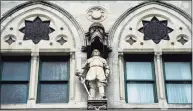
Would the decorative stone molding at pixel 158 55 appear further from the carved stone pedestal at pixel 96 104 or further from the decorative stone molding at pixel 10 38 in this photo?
the decorative stone molding at pixel 10 38

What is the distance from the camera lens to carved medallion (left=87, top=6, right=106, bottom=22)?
655 inches

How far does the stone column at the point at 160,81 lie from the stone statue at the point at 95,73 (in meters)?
1.59

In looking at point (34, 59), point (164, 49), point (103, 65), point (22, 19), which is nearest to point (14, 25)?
point (22, 19)

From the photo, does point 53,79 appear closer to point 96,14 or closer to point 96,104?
point 96,104

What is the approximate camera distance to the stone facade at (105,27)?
602 inches

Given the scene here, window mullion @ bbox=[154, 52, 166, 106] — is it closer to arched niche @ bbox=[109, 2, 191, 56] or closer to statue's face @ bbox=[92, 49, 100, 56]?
arched niche @ bbox=[109, 2, 191, 56]

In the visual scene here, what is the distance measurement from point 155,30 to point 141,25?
1.58 ft

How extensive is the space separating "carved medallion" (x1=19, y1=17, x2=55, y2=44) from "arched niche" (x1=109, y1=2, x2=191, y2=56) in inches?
79.3

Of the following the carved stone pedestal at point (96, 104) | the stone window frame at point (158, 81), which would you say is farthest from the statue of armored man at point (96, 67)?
the stone window frame at point (158, 81)

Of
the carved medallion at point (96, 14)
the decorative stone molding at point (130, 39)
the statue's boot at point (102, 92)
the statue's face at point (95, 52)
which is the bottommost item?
the statue's boot at point (102, 92)

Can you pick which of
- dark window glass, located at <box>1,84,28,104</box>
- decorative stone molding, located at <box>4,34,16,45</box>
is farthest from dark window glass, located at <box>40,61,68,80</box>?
decorative stone molding, located at <box>4,34,16,45</box>

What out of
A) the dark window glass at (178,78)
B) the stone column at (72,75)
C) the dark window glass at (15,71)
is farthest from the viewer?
the dark window glass at (15,71)

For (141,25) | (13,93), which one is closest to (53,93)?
(13,93)

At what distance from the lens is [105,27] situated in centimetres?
1644
